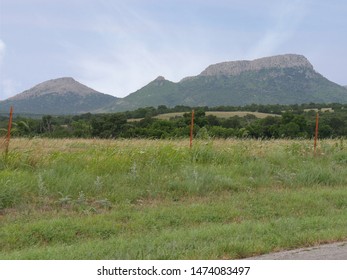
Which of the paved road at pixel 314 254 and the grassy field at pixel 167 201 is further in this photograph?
the grassy field at pixel 167 201

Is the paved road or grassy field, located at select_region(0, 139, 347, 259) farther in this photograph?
grassy field, located at select_region(0, 139, 347, 259)

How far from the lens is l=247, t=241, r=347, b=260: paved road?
4.80 metres

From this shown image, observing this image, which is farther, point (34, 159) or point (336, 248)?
point (34, 159)

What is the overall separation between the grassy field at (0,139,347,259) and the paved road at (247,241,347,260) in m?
0.22

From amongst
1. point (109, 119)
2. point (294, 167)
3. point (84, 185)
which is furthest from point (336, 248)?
point (109, 119)

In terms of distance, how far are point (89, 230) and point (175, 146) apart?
6322 mm

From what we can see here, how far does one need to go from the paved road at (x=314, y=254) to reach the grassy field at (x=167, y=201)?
0.22 metres

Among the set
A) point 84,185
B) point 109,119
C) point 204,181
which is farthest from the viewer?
point 109,119

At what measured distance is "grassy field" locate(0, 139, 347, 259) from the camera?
5.38 metres

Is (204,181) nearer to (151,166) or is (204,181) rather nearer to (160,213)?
(151,166)

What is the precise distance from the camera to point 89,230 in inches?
242

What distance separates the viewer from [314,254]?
4.96 m

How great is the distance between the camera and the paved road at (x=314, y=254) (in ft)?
15.7

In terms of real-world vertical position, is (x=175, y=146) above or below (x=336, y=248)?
above
